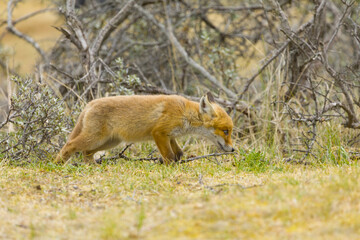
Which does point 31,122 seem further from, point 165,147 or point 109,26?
point 109,26

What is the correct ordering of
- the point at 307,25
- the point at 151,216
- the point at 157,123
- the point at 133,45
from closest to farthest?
the point at 151,216
the point at 157,123
the point at 307,25
the point at 133,45

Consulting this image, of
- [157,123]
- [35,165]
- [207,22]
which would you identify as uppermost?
[207,22]

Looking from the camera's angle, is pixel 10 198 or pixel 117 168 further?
pixel 117 168

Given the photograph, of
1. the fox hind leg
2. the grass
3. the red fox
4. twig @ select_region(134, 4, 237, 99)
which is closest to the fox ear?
the red fox

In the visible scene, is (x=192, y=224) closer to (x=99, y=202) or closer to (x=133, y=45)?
(x=99, y=202)

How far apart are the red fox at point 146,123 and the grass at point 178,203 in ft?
1.88

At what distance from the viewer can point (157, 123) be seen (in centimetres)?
611

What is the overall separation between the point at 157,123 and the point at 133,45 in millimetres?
4932

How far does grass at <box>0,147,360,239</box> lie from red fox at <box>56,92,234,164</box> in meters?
0.57

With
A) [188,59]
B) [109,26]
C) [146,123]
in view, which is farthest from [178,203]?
[188,59]

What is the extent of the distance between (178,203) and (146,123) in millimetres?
2543

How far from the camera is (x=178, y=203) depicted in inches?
148

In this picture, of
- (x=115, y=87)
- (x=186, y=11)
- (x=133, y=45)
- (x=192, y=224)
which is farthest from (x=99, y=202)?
(x=186, y=11)

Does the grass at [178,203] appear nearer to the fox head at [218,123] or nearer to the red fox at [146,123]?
the red fox at [146,123]
